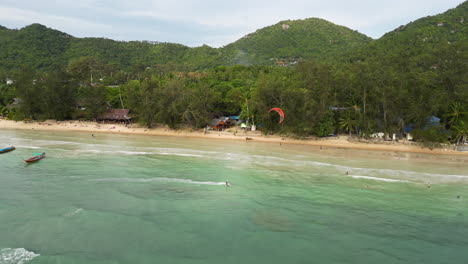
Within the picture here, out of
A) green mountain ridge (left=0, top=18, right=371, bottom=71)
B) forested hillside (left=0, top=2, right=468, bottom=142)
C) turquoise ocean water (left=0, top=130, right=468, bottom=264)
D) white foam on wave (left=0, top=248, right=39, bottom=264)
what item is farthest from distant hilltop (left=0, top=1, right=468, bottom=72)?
white foam on wave (left=0, top=248, right=39, bottom=264)

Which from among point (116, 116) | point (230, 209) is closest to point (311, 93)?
point (230, 209)

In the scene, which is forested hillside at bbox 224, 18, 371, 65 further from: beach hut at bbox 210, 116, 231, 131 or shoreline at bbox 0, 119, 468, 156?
shoreline at bbox 0, 119, 468, 156

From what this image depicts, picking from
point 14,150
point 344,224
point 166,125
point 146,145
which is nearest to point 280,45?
point 166,125

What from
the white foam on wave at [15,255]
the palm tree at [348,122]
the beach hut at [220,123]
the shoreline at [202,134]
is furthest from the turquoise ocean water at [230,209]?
the beach hut at [220,123]

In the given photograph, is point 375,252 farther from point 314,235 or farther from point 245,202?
point 245,202

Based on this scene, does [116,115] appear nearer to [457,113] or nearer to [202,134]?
[202,134]

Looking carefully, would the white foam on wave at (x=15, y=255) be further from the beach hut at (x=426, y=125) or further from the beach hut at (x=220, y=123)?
the beach hut at (x=426, y=125)
